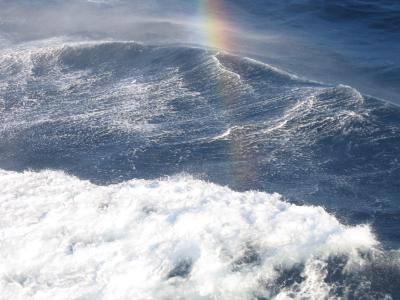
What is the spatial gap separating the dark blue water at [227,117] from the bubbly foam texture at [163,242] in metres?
0.54

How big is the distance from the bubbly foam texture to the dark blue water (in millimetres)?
540

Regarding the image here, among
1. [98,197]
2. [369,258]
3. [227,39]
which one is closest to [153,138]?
[98,197]

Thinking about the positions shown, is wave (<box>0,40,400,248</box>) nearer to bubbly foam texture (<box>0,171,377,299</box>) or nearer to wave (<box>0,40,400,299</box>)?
wave (<box>0,40,400,299</box>)

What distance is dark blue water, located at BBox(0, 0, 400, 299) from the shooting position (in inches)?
532

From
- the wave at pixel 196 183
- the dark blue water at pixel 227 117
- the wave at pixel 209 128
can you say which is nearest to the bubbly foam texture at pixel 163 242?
the wave at pixel 196 183

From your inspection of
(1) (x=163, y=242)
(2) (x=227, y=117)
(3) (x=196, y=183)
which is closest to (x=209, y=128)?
(2) (x=227, y=117)

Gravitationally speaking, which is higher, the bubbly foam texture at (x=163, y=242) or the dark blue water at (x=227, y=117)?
the dark blue water at (x=227, y=117)

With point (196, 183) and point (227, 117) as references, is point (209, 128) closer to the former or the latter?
point (227, 117)

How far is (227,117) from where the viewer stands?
17203 millimetres

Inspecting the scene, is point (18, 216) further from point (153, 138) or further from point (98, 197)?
point (153, 138)

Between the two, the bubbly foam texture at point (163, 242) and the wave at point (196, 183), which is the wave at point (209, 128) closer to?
the wave at point (196, 183)

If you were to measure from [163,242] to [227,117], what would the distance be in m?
6.88

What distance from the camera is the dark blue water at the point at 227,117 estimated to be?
1352 cm

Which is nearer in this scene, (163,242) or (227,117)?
(163,242)
